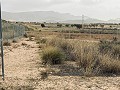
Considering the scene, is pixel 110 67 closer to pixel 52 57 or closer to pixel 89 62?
pixel 89 62

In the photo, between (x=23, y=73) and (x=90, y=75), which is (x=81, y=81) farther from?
(x=23, y=73)


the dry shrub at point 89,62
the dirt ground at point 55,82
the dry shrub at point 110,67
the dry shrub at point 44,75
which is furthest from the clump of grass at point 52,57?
the dry shrub at point 110,67

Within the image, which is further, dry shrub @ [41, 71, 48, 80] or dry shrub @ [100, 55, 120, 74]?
dry shrub @ [100, 55, 120, 74]

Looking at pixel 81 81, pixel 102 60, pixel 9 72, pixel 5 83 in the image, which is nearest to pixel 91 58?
pixel 102 60

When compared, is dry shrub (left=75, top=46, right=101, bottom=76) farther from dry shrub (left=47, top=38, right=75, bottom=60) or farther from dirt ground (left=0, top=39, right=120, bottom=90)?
dry shrub (left=47, top=38, right=75, bottom=60)

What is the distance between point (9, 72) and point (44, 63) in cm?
367

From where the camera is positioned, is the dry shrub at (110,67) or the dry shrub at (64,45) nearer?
the dry shrub at (110,67)

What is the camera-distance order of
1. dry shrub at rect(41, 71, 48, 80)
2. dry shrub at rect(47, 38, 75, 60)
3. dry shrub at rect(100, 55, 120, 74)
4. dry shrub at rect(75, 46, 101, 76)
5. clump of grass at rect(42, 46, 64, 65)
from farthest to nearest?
dry shrub at rect(47, 38, 75, 60) → clump of grass at rect(42, 46, 64, 65) → dry shrub at rect(100, 55, 120, 74) → dry shrub at rect(75, 46, 101, 76) → dry shrub at rect(41, 71, 48, 80)

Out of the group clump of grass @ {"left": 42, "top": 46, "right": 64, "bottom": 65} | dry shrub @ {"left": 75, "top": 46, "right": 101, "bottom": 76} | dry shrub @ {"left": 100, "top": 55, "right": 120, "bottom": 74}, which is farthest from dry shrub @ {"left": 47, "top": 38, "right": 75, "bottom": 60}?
dry shrub @ {"left": 100, "top": 55, "right": 120, "bottom": 74}

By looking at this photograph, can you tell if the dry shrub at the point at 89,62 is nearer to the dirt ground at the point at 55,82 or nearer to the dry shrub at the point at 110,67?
the dry shrub at the point at 110,67

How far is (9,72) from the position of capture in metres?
15.2

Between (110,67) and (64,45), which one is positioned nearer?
(110,67)

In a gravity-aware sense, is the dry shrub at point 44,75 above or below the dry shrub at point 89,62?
below

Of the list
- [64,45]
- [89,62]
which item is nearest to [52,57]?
[89,62]
